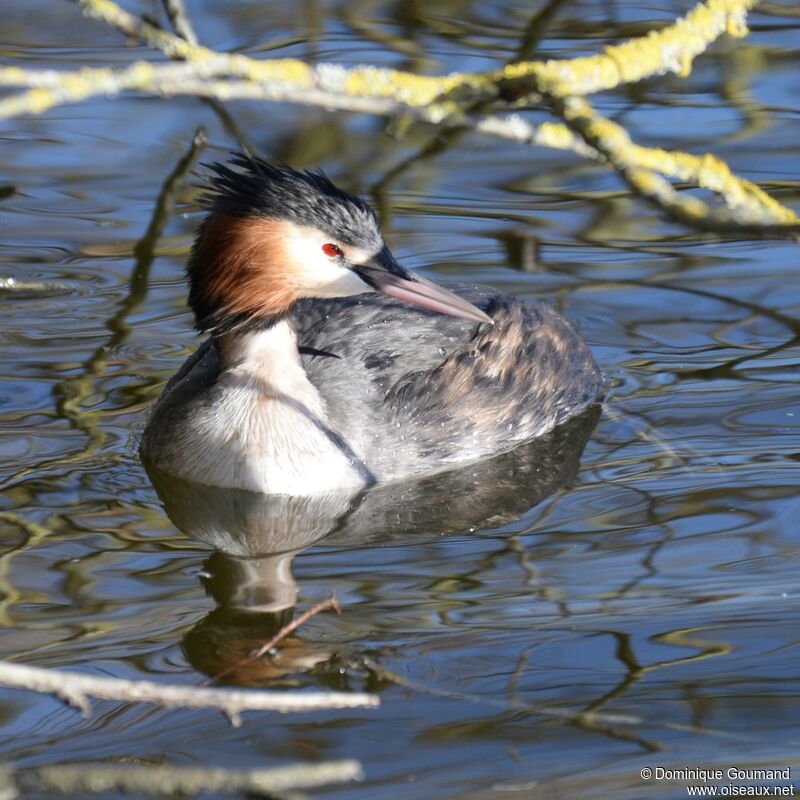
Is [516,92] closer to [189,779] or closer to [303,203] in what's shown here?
[189,779]

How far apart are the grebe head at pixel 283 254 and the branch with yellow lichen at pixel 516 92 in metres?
3.13

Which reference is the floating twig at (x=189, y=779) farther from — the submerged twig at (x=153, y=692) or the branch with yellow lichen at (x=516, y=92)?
the branch with yellow lichen at (x=516, y=92)

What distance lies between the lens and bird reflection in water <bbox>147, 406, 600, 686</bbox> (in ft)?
15.5

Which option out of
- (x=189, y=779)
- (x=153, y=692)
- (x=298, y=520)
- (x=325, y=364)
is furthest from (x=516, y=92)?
(x=325, y=364)

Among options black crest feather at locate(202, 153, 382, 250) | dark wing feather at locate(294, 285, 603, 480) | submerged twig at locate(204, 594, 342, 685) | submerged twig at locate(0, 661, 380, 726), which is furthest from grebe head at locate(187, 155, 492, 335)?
submerged twig at locate(0, 661, 380, 726)

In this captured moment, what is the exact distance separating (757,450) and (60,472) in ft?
8.81

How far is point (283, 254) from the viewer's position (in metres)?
5.80

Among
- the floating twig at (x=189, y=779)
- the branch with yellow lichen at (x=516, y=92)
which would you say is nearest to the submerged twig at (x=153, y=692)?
the floating twig at (x=189, y=779)

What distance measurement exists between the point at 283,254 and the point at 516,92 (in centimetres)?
349

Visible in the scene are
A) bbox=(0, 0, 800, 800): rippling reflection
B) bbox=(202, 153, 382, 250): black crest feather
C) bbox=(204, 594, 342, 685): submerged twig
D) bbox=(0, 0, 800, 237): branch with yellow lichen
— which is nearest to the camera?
bbox=(0, 0, 800, 237): branch with yellow lichen

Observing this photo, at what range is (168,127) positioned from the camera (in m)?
9.58

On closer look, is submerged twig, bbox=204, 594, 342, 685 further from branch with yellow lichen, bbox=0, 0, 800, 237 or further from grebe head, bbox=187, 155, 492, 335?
branch with yellow lichen, bbox=0, 0, 800, 237

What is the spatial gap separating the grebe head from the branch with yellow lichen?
3127 millimetres

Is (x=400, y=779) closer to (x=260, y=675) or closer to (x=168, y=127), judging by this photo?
(x=260, y=675)
